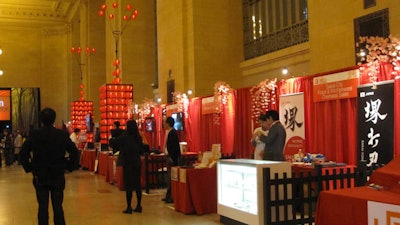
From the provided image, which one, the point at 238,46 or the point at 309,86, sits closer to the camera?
the point at 309,86

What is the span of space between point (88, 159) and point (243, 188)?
1191 cm

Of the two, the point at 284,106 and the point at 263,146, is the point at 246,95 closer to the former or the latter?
the point at 284,106

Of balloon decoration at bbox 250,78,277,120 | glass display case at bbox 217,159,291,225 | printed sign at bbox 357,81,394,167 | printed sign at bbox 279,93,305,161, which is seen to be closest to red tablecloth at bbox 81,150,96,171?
balloon decoration at bbox 250,78,277,120

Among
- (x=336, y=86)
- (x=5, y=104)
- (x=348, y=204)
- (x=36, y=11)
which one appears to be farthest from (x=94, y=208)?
(x=36, y=11)

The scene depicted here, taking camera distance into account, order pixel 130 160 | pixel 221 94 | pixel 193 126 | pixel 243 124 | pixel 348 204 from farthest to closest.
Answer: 1. pixel 193 126
2. pixel 221 94
3. pixel 243 124
4. pixel 130 160
5. pixel 348 204

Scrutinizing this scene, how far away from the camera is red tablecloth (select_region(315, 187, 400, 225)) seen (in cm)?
301

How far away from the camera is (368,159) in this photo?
7.05 metres

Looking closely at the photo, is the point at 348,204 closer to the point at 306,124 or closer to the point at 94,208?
the point at 306,124

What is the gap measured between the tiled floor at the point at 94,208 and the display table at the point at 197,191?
0.53 feet

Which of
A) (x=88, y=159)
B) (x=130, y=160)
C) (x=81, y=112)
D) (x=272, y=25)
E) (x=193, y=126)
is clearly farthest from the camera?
(x=81, y=112)

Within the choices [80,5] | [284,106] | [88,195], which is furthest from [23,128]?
[284,106]

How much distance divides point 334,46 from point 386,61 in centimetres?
236

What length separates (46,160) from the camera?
496 cm

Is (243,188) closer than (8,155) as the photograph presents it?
Yes
